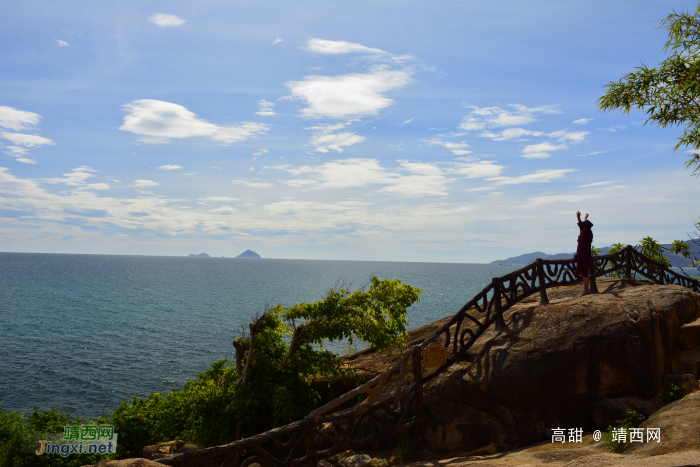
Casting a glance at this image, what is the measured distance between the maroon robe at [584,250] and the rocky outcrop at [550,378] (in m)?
2.27

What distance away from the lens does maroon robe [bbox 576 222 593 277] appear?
13148 millimetres

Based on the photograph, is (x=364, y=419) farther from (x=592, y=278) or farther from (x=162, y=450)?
(x=592, y=278)

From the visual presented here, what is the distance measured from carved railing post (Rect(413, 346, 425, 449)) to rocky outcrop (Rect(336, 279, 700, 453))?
204 mm

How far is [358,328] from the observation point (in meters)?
12.6

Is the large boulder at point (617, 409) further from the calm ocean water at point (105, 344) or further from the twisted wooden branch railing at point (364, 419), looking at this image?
the calm ocean water at point (105, 344)

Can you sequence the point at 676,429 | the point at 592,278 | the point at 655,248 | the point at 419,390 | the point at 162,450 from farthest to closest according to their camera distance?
the point at 655,248 → the point at 592,278 → the point at 162,450 → the point at 419,390 → the point at 676,429

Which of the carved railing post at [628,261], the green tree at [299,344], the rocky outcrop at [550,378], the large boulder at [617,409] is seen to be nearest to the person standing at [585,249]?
the rocky outcrop at [550,378]

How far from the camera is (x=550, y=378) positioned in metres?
9.95

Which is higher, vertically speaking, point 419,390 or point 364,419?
point 419,390

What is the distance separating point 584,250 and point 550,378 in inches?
207

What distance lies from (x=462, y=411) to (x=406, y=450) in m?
1.71

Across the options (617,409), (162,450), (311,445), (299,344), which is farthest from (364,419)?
(162,450)

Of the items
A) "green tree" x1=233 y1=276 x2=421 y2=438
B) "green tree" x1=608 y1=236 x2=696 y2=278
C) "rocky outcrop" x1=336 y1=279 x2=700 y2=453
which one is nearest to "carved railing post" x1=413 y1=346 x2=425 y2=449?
"rocky outcrop" x1=336 y1=279 x2=700 y2=453

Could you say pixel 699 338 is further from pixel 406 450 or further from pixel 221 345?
pixel 221 345
